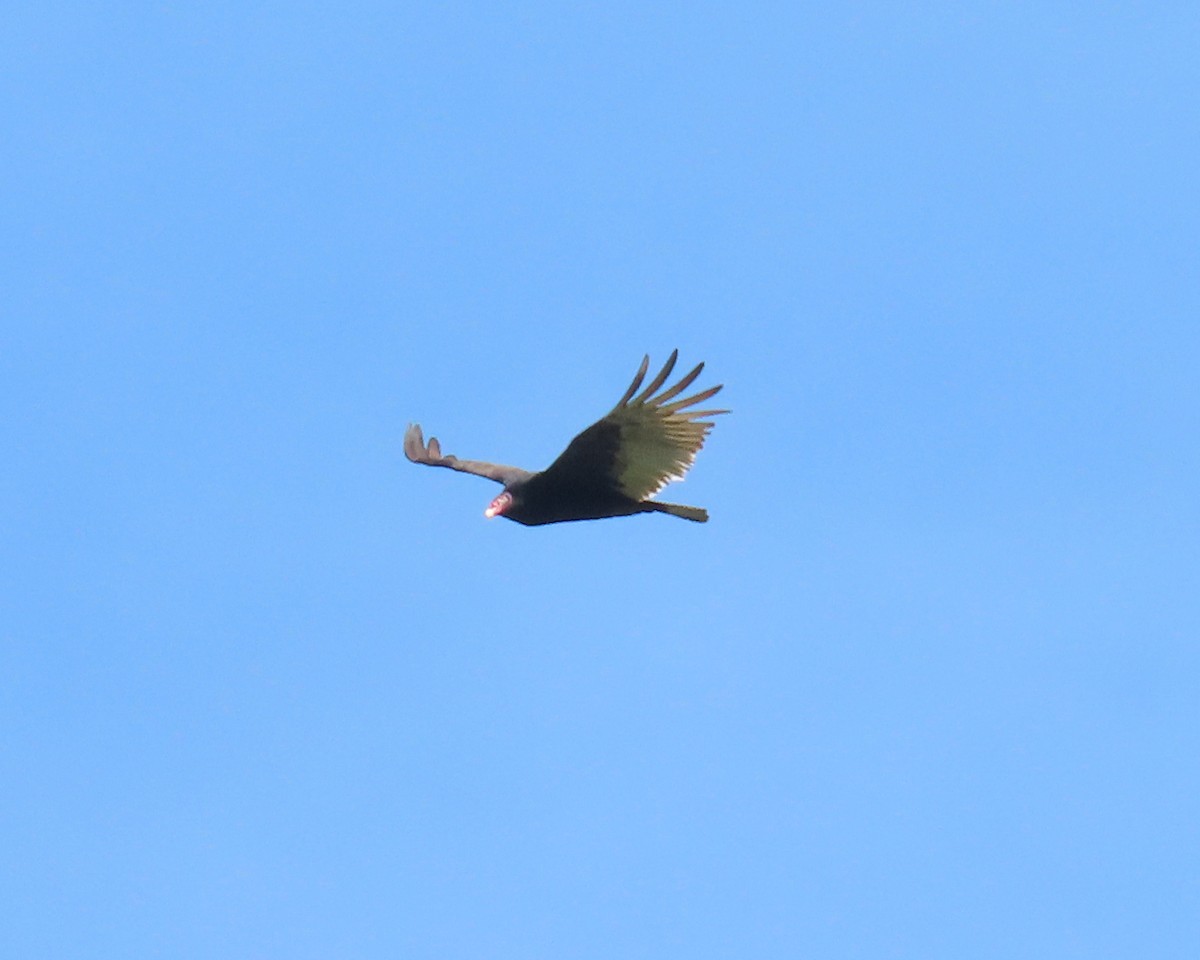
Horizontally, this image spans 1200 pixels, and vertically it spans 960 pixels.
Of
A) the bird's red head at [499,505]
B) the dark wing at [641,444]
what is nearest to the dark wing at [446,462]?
the bird's red head at [499,505]

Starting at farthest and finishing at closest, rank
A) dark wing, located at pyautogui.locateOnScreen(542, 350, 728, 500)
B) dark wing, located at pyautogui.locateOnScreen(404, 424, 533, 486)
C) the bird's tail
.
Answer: dark wing, located at pyautogui.locateOnScreen(404, 424, 533, 486), the bird's tail, dark wing, located at pyautogui.locateOnScreen(542, 350, 728, 500)

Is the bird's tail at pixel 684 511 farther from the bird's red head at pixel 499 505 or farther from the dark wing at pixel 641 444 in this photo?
the bird's red head at pixel 499 505

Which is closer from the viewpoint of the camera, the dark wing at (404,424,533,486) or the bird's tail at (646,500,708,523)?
the bird's tail at (646,500,708,523)

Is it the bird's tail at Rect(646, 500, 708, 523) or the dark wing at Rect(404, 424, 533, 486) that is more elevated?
the dark wing at Rect(404, 424, 533, 486)

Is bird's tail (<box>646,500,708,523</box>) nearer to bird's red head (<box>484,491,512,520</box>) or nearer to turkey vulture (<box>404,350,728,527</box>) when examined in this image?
turkey vulture (<box>404,350,728,527</box>)

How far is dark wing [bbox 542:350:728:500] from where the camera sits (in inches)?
709

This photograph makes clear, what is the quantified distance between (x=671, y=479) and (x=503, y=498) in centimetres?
204

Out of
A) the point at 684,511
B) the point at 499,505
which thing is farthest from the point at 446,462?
the point at 684,511

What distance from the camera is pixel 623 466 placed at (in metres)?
18.8

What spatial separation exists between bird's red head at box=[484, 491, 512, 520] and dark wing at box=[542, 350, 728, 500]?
3.24 ft

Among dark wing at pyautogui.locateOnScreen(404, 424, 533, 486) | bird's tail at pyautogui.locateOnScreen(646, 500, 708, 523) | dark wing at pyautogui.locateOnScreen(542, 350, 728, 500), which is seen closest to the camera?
dark wing at pyautogui.locateOnScreen(542, 350, 728, 500)

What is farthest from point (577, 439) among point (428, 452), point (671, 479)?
point (428, 452)

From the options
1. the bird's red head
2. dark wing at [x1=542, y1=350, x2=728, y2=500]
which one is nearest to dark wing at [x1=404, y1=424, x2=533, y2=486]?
the bird's red head

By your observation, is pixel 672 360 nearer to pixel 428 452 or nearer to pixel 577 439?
pixel 577 439
